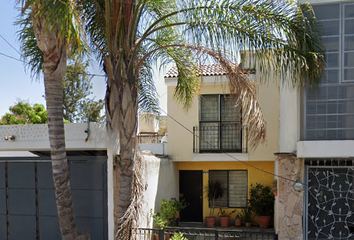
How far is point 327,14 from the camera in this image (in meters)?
9.03

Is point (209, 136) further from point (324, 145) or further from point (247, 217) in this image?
point (324, 145)

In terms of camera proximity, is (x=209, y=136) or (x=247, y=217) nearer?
(x=247, y=217)

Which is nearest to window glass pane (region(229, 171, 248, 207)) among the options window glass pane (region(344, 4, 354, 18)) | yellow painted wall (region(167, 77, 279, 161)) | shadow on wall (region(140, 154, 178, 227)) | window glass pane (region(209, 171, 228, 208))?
window glass pane (region(209, 171, 228, 208))

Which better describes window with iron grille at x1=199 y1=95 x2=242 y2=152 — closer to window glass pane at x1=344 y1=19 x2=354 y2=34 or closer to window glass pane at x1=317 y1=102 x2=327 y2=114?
window glass pane at x1=317 y1=102 x2=327 y2=114

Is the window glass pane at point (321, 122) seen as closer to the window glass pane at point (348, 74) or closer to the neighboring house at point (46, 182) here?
the window glass pane at point (348, 74)

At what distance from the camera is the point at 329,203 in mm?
9555

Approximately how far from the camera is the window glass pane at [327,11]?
8.98m

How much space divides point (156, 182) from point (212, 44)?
587 centimetres

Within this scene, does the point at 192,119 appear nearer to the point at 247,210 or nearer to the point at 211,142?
the point at 211,142

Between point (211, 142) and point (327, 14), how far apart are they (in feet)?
22.0

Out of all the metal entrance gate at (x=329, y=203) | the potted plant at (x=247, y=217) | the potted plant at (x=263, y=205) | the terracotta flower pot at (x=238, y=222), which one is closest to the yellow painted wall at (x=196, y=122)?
the potted plant at (x=263, y=205)

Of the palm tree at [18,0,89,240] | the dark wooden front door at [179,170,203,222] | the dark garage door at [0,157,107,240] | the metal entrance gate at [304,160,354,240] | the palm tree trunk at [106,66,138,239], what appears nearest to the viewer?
the palm tree at [18,0,89,240]

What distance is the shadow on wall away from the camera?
1016 cm

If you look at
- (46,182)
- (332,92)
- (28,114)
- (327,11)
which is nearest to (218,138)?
(332,92)
